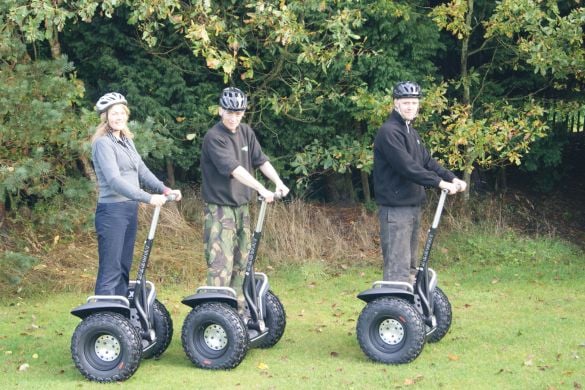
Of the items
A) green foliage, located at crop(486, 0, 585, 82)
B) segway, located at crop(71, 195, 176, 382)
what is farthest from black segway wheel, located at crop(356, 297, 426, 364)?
green foliage, located at crop(486, 0, 585, 82)

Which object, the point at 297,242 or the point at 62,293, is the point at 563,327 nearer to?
the point at 297,242

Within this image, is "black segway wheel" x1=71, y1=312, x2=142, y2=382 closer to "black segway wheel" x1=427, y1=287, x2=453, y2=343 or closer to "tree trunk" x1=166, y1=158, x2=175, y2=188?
"black segway wheel" x1=427, y1=287, x2=453, y2=343

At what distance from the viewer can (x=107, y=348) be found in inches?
281

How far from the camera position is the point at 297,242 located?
11609 millimetres

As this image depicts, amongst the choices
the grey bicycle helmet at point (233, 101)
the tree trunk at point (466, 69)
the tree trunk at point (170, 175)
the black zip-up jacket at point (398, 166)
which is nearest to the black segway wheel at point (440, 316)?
the black zip-up jacket at point (398, 166)

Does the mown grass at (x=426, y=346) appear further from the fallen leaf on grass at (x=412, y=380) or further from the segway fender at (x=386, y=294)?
the segway fender at (x=386, y=294)

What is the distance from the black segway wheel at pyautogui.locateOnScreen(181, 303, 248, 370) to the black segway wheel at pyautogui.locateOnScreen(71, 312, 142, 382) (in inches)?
17.8

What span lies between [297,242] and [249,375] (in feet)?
14.7

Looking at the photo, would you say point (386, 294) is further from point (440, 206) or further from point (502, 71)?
point (502, 71)

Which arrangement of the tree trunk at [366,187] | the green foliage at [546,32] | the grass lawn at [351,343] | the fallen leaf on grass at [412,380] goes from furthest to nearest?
the tree trunk at [366,187], the green foliage at [546,32], the grass lawn at [351,343], the fallen leaf on grass at [412,380]

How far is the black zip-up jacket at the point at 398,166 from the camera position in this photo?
7.44 m

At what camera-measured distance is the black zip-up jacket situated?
7.44 meters

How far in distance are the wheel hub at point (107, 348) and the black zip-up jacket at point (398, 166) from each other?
7.40ft

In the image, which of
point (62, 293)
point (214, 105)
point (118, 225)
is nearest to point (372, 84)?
point (214, 105)
